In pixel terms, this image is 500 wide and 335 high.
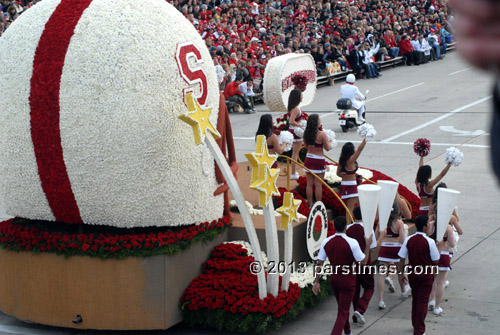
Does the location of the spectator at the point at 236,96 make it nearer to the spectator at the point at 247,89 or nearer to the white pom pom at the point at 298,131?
the spectator at the point at 247,89

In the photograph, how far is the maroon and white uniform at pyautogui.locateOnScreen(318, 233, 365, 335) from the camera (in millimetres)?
7707

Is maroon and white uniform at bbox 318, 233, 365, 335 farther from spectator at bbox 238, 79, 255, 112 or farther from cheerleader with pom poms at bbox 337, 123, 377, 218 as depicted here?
spectator at bbox 238, 79, 255, 112

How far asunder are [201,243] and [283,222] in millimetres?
1065

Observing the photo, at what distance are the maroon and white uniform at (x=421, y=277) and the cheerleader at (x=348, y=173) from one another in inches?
95.4

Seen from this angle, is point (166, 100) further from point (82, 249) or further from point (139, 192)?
point (82, 249)

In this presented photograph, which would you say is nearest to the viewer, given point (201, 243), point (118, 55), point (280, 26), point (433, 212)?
point (118, 55)

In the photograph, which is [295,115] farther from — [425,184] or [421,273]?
[421,273]

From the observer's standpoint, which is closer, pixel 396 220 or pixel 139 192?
pixel 139 192

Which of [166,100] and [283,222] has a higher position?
[166,100]

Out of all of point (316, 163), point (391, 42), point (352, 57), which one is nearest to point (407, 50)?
point (391, 42)

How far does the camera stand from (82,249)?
8.20 metres

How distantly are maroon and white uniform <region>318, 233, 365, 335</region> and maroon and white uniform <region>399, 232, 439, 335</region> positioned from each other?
2.07 ft

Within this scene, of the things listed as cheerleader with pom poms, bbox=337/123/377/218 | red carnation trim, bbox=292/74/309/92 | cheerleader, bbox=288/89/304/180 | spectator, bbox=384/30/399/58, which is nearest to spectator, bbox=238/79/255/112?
red carnation trim, bbox=292/74/309/92

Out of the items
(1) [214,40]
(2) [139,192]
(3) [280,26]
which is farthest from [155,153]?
(3) [280,26]
